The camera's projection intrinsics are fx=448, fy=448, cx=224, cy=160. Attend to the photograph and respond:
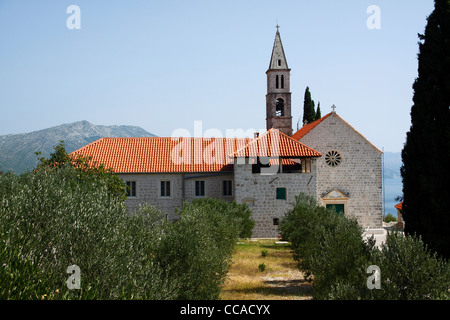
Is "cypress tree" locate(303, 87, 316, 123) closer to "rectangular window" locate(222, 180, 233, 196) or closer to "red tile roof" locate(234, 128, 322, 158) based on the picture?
"red tile roof" locate(234, 128, 322, 158)

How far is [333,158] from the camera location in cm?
3569

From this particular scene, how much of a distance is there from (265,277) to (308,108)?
32973 mm

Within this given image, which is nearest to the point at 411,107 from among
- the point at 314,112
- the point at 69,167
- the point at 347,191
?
the point at 69,167

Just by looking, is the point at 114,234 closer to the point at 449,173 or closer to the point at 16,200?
the point at 16,200

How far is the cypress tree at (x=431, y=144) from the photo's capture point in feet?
50.0

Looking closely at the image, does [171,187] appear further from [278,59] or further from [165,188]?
[278,59]

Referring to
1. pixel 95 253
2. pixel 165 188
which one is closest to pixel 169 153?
pixel 165 188

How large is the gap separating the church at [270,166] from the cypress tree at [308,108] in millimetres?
11808

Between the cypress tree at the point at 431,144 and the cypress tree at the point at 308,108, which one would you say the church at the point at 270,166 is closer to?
the cypress tree at the point at 308,108

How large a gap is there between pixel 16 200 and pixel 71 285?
173 inches

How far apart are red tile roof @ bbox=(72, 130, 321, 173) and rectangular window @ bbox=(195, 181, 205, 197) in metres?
1.02

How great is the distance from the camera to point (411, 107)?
16.5m

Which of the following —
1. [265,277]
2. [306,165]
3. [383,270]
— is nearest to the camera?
[383,270]

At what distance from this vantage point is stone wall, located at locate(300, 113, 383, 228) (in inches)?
1389
